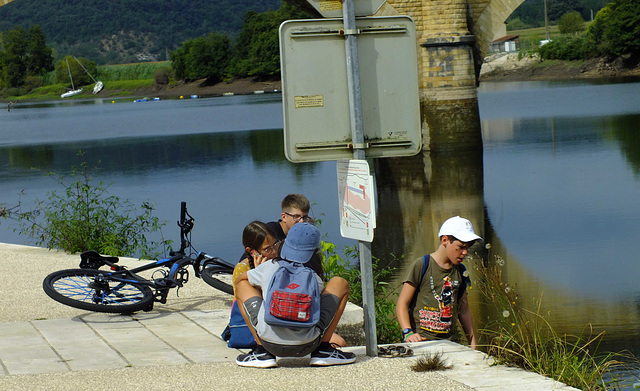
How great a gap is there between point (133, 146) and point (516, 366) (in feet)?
104

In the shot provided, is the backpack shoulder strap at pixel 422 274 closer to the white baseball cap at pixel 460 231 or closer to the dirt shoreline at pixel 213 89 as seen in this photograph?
the white baseball cap at pixel 460 231

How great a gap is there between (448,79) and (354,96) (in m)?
21.6

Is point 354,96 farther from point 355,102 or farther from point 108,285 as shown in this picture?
point 108,285

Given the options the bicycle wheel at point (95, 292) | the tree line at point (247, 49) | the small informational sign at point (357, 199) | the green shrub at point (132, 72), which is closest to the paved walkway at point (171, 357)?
the bicycle wheel at point (95, 292)

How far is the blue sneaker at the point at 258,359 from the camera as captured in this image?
15.5 ft

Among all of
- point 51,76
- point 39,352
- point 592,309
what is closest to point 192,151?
point 592,309

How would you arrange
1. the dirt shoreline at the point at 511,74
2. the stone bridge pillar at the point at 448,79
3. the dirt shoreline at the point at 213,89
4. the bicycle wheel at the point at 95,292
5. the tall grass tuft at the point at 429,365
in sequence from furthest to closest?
the dirt shoreline at the point at 213,89, the dirt shoreline at the point at 511,74, the stone bridge pillar at the point at 448,79, the bicycle wheel at the point at 95,292, the tall grass tuft at the point at 429,365

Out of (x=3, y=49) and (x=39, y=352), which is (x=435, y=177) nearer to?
(x=39, y=352)

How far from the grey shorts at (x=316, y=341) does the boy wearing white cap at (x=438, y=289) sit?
531 mm

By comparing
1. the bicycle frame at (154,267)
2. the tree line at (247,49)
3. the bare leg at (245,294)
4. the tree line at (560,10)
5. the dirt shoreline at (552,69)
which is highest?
the tree line at (560,10)

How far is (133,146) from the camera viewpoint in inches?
1387

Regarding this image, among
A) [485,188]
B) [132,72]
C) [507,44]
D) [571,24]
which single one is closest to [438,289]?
[485,188]

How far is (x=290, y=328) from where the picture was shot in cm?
462

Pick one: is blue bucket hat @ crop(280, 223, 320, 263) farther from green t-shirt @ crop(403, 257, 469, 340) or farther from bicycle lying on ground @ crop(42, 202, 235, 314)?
bicycle lying on ground @ crop(42, 202, 235, 314)
